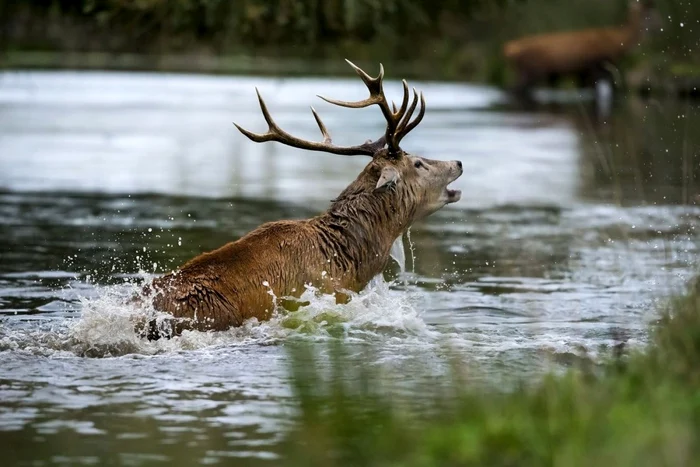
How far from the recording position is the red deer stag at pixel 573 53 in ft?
129

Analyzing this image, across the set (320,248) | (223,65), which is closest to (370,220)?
(320,248)

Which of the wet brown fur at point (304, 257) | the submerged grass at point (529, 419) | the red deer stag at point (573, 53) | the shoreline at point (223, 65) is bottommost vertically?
the submerged grass at point (529, 419)

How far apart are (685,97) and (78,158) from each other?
1669cm

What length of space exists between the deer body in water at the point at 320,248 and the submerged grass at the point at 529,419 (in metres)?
1.37

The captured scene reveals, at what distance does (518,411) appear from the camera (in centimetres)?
604

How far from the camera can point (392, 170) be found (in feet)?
32.5

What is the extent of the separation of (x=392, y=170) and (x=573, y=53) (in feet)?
103

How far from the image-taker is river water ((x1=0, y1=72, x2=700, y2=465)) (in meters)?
7.11

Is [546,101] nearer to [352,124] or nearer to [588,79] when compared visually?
[588,79]

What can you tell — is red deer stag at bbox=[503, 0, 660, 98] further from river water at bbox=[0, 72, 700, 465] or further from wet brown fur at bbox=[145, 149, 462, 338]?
wet brown fur at bbox=[145, 149, 462, 338]

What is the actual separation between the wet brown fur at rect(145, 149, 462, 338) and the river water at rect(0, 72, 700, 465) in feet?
0.51

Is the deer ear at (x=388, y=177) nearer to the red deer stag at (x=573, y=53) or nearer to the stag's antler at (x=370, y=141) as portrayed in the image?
the stag's antler at (x=370, y=141)

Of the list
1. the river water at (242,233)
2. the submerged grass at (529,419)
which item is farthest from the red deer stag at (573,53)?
the submerged grass at (529,419)

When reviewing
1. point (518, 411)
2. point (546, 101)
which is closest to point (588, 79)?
point (546, 101)
